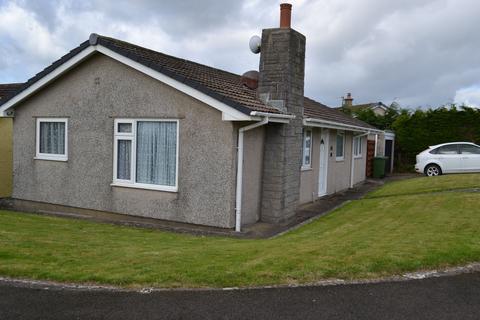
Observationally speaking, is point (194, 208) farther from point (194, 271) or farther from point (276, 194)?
point (194, 271)

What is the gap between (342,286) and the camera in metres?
5.57

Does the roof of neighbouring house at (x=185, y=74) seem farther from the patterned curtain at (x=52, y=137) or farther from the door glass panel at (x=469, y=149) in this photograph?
the door glass panel at (x=469, y=149)

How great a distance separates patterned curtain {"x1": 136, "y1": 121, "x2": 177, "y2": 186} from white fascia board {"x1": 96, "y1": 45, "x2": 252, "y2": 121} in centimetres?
94

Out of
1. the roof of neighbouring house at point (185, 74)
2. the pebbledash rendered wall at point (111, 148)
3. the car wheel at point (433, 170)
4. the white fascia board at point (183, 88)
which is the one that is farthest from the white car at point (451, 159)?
the white fascia board at point (183, 88)

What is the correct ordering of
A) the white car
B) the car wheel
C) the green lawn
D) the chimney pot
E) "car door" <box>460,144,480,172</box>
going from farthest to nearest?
the car wheel, the white car, "car door" <box>460,144,480,172</box>, the chimney pot, the green lawn

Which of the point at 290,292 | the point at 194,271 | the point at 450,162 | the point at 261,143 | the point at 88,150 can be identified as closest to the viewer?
the point at 290,292

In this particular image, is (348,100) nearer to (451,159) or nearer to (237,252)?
(451,159)

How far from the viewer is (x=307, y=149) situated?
14.1 metres

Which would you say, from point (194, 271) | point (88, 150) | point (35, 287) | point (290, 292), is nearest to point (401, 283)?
point (290, 292)

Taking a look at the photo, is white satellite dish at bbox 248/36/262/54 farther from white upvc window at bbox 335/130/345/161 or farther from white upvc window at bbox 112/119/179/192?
white upvc window at bbox 335/130/345/161

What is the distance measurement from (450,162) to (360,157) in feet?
12.3

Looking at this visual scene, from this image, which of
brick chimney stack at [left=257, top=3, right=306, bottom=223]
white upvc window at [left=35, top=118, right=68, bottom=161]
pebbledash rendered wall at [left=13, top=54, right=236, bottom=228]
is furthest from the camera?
white upvc window at [left=35, top=118, right=68, bottom=161]

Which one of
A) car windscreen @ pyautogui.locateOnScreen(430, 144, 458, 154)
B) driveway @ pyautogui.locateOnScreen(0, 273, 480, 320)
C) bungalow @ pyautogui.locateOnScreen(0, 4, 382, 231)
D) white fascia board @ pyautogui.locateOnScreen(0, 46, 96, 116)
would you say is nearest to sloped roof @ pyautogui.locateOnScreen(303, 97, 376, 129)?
bungalow @ pyautogui.locateOnScreen(0, 4, 382, 231)

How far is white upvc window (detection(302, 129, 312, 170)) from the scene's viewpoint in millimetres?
13812
